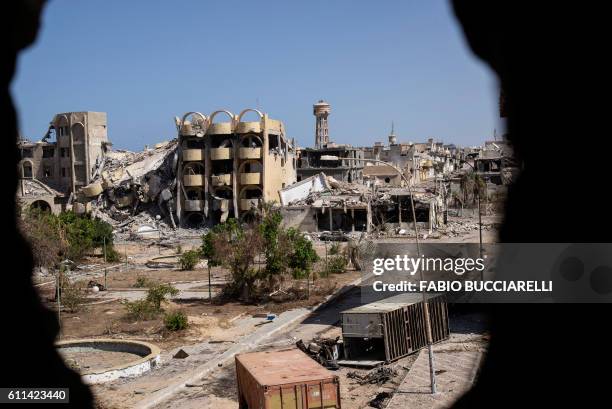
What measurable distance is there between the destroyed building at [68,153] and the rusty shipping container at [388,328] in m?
54.9

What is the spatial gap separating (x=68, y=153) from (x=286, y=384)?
63760mm

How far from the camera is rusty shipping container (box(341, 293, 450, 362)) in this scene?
18.5m

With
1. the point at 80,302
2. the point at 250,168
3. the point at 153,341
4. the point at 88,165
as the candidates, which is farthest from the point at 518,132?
the point at 88,165

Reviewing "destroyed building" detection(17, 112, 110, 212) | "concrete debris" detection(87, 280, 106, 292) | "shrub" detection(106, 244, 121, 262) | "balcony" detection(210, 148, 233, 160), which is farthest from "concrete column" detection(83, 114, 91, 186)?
"concrete debris" detection(87, 280, 106, 292)

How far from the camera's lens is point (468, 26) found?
474 cm

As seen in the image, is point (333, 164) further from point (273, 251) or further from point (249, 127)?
point (273, 251)

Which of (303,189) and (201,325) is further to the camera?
(303,189)

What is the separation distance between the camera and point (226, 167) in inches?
2467

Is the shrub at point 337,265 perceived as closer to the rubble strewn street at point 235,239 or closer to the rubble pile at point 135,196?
the rubble strewn street at point 235,239

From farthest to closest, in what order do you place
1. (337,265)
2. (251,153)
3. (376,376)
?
1. (251,153)
2. (337,265)
3. (376,376)

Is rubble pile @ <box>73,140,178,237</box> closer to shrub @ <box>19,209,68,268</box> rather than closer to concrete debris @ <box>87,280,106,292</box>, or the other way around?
shrub @ <box>19,209,68,268</box>

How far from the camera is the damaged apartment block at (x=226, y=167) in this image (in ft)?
198

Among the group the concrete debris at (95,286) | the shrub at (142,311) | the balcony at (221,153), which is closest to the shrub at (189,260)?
the concrete debris at (95,286)

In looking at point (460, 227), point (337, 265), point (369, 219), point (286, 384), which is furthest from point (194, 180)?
point (286, 384)
